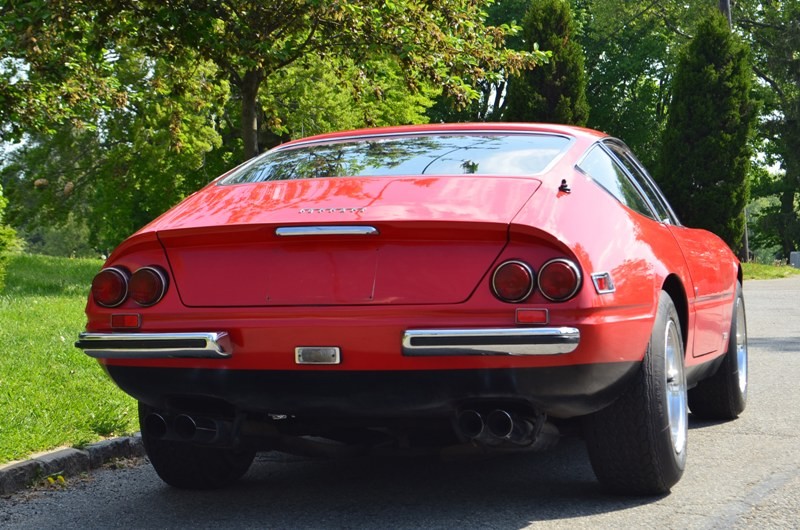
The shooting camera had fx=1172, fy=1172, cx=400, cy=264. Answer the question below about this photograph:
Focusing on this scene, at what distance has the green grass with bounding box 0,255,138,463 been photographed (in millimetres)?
5910

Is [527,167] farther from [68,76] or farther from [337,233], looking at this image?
[68,76]

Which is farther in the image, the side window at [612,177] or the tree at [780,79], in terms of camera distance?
the tree at [780,79]

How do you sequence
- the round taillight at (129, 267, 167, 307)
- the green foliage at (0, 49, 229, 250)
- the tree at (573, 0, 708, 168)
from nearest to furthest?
1. the round taillight at (129, 267, 167, 307)
2. the green foliage at (0, 49, 229, 250)
3. the tree at (573, 0, 708, 168)

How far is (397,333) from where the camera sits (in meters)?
3.97

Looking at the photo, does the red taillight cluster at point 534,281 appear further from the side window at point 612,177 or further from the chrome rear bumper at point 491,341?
the side window at point 612,177

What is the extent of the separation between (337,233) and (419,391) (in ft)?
2.02

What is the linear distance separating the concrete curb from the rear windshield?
5.17ft

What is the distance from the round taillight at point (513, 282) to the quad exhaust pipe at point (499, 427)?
0.42m

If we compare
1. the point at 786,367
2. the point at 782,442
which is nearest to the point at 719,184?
the point at 786,367

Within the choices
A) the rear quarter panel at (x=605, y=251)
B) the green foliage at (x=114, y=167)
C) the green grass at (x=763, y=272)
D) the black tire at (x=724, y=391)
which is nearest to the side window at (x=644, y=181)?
the rear quarter panel at (x=605, y=251)

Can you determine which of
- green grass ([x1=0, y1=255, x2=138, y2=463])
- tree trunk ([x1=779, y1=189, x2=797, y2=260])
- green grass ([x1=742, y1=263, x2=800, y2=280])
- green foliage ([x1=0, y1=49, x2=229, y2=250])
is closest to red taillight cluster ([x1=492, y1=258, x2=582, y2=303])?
green grass ([x1=0, y1=255, x2=138, y2=463])

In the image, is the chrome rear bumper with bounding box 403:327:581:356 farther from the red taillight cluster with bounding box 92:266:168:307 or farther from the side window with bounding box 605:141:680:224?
the side window with bounding box 605:141:680:224

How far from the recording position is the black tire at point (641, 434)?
4375mm

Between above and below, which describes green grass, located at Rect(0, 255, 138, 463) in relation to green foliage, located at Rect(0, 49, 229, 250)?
below
